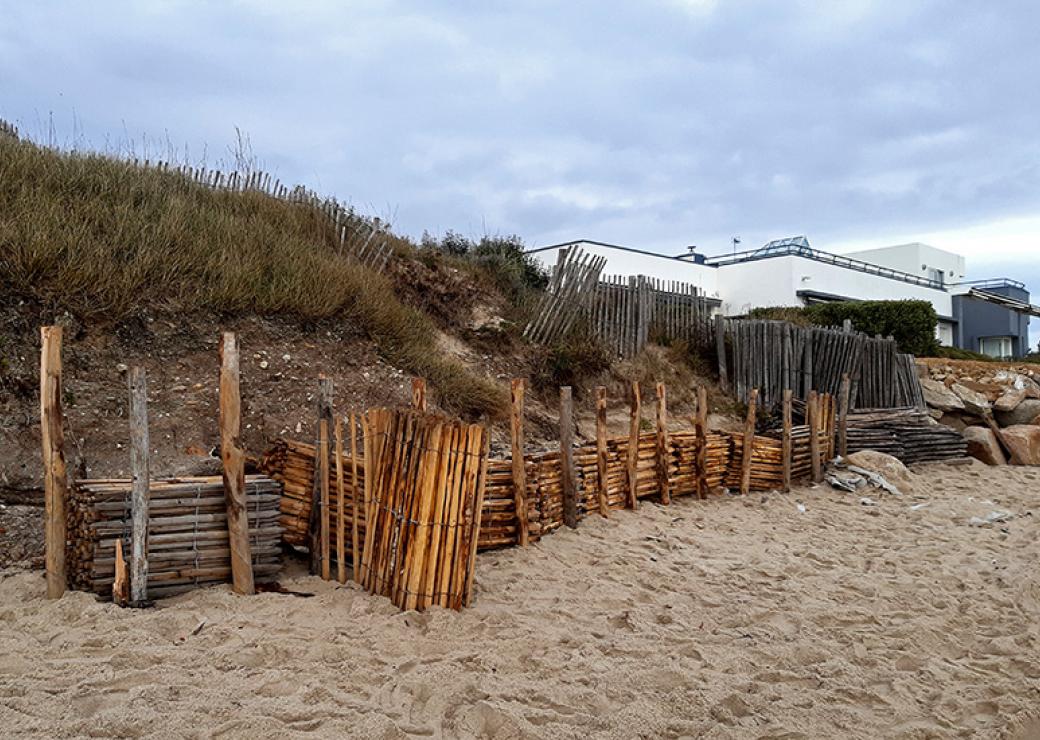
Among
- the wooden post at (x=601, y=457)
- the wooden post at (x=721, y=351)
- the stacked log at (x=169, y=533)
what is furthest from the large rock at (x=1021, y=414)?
the stacked log at (x=169, y=533)

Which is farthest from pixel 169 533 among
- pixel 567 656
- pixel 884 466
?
pixel 884 466

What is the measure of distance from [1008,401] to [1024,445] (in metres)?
2.23

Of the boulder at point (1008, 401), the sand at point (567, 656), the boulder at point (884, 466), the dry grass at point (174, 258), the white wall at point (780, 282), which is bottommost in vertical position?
the sand at point (567, 656)

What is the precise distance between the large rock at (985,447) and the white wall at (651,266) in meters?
9.37

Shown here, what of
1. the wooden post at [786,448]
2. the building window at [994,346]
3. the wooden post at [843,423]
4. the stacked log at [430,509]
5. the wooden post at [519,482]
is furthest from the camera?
the building window at [994,346]

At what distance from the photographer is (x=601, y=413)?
21.7ft

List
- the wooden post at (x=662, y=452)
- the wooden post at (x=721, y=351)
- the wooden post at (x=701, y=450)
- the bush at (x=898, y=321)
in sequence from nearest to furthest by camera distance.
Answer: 1. the wooden post at (x=662, y=452)
2. the wooden post at (x=701, y=450)
3. the wooden post at (x=721, y=351)
4. the bush at (x=898, y=321)

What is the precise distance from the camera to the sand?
3053 millimetres

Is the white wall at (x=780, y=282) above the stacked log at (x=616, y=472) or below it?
above

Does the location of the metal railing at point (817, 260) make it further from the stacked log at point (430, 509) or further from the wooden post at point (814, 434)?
the stacked log at point (430, 509)

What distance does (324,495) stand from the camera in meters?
4.70

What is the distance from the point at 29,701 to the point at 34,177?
21.3 ft

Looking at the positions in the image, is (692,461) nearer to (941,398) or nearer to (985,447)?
(985,447)

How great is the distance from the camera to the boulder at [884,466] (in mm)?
8984
